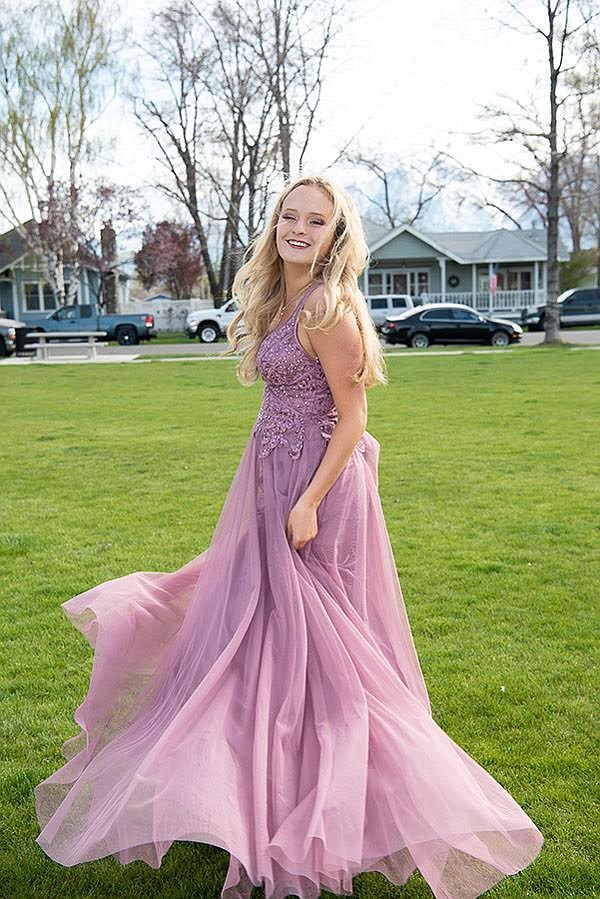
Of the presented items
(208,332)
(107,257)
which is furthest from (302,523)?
(107,257)

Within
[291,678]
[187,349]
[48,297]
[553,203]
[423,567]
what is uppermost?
[553,203]

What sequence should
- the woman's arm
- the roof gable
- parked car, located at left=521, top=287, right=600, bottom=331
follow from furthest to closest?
Answer: 1. the roof gable
2. parked car, located at left=521, top=287, right=600, bottom=331
3. the woman's arm

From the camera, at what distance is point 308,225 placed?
3.12 meters

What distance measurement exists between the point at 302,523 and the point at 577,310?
41.7m

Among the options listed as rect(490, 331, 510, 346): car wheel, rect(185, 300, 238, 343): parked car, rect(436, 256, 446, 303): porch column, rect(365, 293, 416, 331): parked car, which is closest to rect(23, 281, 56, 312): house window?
rect(185, 300, 238, 343): parked car

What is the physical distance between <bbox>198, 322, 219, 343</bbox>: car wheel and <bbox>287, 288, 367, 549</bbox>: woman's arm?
115 ft

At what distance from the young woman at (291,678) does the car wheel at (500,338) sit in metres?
29.8

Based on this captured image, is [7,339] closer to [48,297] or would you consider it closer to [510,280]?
[48,297]

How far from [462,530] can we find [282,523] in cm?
460

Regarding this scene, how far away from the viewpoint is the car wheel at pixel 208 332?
3772 centimetres

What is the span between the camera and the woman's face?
3.11 m

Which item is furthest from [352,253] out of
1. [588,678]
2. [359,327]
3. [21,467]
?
[21,467]

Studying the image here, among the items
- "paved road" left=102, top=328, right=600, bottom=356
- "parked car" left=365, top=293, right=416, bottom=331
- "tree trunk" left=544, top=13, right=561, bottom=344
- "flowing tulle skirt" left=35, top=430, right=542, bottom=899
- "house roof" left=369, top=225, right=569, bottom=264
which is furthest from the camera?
"house roof" left=369, top=225, right=569, bottom=264

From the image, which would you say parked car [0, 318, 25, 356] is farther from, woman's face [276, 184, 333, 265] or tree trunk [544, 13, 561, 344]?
woman's face [276, 184, 333, 265]
